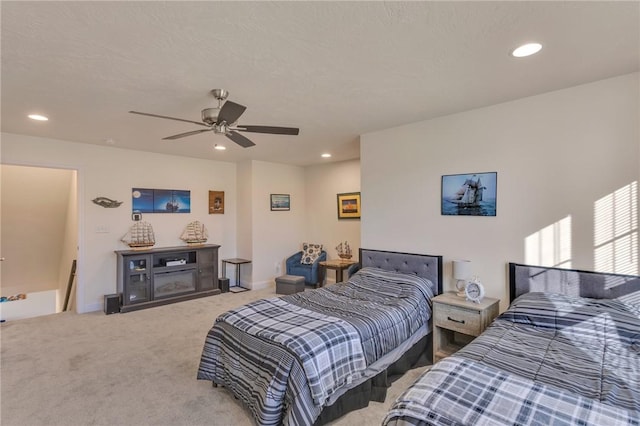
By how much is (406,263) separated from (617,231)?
193 centimetres

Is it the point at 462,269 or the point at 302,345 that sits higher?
the point at 462,269

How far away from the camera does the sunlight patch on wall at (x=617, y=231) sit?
2.50m

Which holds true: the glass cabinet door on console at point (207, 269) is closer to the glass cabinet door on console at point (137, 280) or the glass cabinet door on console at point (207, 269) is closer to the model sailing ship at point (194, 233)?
the model sailing ship at point (194, 233)

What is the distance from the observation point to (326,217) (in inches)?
260

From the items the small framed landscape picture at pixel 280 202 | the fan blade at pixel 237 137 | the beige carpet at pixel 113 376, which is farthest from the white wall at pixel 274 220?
the fan blade at pixel 237 137

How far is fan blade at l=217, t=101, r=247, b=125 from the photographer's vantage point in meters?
2.29

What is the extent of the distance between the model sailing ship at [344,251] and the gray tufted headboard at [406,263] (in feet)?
5.39

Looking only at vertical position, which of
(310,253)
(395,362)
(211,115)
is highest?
(211,115)

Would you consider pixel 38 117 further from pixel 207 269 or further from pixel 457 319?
pixel 457 319

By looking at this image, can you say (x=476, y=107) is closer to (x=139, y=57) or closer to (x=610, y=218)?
(x=610, y=218)

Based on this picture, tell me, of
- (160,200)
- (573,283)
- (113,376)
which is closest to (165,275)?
(160,200)

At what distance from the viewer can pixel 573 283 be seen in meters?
2.69

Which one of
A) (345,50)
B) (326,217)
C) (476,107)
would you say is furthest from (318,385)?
(326,217)

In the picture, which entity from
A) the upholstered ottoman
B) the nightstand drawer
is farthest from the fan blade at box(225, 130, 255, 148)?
the upholstered ottoman
